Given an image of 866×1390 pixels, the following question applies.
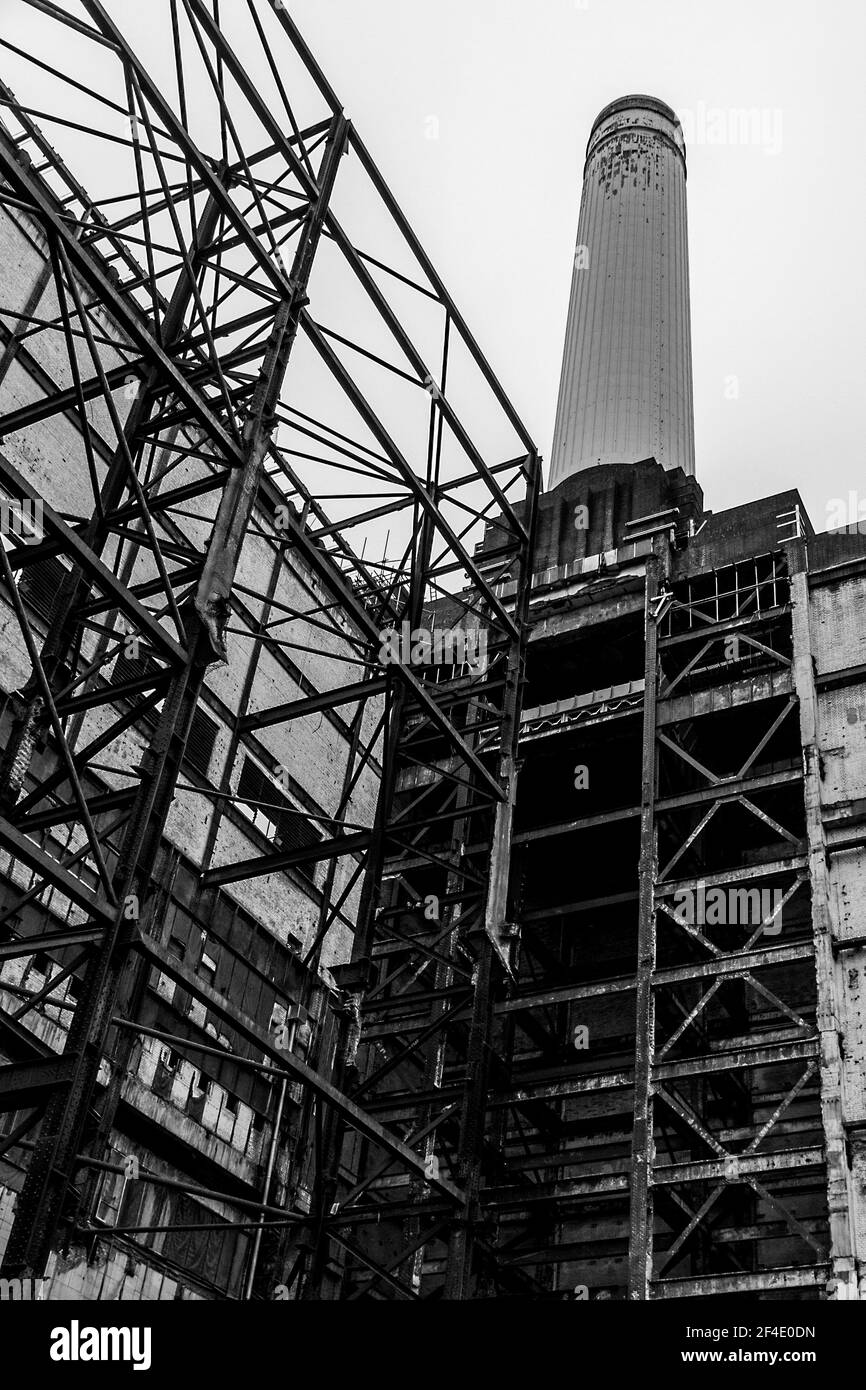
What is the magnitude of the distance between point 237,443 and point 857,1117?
1044cm

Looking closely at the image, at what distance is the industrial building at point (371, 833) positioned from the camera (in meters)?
13.7

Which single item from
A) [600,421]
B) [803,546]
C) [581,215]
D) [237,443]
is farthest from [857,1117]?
[581,215]

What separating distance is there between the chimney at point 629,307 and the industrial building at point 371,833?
10309mm

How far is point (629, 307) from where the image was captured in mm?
38875

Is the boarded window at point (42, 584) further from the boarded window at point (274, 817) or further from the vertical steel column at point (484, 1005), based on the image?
the vertical steel column at point (484, 1005)

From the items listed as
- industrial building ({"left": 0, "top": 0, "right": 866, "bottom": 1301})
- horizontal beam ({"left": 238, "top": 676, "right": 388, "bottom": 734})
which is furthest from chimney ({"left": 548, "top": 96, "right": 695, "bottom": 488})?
horizontal beam ({"left": 238, "top": 676, "right": 388, "bottom": 734})

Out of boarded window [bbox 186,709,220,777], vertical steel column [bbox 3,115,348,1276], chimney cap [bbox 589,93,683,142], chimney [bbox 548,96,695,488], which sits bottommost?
vertical steel column [bbox 3,115,348,1276]

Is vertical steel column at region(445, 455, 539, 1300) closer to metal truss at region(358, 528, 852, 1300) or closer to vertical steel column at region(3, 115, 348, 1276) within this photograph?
metal truss at region(358, 528, 852, 1300)

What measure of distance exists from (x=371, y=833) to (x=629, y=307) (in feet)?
87.0

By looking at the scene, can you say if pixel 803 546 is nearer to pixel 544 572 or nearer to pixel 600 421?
pixel 544 572

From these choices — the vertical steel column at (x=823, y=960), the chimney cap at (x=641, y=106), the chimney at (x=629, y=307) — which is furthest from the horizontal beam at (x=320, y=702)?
the chimney cap at (x=641, y=106)

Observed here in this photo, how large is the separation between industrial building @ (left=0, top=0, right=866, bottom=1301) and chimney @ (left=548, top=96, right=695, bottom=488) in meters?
10.3

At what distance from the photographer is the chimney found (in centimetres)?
3578
